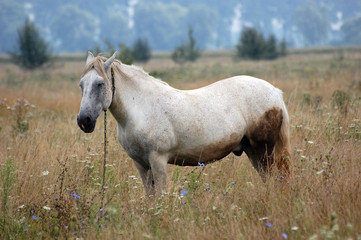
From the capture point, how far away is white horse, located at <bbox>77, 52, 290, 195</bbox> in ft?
12.1

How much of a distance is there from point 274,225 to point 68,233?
1976 mm

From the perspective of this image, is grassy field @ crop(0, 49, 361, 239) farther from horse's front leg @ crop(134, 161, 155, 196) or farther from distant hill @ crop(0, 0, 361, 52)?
distant hill @ crop(0, 0, 361, 52)

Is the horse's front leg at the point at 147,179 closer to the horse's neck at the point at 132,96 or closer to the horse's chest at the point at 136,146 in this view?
the horse's chest at the point at 136,146

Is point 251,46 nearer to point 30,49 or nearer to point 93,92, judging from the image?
point 30,49

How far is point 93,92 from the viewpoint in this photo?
353cm

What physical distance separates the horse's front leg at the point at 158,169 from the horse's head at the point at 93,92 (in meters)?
0.73

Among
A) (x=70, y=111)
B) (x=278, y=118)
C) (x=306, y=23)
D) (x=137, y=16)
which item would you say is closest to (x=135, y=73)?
(x=278, y=118)

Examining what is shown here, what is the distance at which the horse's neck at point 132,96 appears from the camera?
152 inches

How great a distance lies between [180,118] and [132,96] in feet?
1.96

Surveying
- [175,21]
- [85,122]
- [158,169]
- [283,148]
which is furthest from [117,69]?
[175,21]

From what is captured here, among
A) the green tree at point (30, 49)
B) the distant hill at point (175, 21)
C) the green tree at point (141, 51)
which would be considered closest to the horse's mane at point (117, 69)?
the green tree at point (30, 49)

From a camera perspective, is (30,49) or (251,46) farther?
(251,46)

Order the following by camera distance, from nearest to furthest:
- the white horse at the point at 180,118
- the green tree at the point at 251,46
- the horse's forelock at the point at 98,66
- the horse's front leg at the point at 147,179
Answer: the horse's forelock at the point at 98,66 → the white horse at the point at 180,118 → the horse's front leg at the point at 147,179 → the green tree at the point at 251,46

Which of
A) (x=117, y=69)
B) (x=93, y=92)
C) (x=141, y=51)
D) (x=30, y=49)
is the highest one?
(x=117, y=69)
